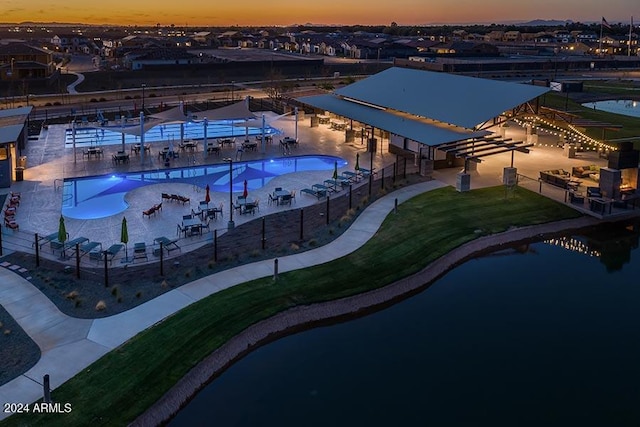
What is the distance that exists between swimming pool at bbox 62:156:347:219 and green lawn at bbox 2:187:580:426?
10719mm

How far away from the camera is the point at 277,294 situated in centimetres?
2256

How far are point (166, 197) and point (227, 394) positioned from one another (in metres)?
16.4

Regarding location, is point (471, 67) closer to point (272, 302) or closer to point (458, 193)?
point (458, 193)

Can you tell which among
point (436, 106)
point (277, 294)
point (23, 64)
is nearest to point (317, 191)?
point (277, 294)

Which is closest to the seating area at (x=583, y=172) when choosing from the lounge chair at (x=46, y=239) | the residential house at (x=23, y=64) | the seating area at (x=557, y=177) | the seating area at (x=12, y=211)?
the seating area at (x=557, y=177)

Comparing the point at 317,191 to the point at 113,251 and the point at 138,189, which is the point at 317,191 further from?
the point at 113,251

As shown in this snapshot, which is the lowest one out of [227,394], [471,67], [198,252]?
[227,394]

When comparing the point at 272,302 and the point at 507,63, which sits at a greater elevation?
the point at 507,63

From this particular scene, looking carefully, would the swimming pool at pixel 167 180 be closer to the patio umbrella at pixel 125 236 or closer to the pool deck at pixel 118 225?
the pool deck at pixel 118 225

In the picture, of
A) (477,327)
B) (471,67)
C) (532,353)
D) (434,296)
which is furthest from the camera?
(471,67)

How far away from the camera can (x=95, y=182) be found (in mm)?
36844

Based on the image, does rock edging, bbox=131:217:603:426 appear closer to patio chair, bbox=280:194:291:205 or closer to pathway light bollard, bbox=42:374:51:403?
pathway light bollard, bbox=42:374:51:403

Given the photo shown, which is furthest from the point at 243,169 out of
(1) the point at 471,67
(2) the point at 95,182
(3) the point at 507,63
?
(3) the point at 507,63

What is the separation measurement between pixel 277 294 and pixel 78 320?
6.92 metres
